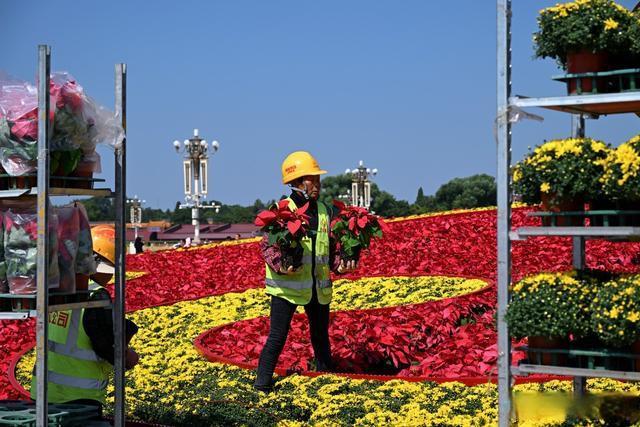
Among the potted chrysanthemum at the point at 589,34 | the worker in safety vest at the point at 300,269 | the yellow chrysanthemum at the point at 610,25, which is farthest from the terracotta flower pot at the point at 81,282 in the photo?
the yellow chrysanthemum at the point at 610,25

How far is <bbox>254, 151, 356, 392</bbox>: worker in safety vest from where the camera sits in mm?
8539

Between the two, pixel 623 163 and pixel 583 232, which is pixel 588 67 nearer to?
pixel 623 163

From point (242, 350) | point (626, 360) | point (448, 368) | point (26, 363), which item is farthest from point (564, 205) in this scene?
point (26, 363)

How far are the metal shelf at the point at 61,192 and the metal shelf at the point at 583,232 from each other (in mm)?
2492

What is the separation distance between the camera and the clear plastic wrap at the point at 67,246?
6219 mm

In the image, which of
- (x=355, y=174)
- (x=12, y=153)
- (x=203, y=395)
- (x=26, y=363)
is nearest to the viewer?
(x=12, y=153)

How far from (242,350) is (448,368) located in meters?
2.29

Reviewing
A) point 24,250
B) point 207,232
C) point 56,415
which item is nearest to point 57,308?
point 24,250

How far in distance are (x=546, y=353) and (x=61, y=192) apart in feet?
9.29

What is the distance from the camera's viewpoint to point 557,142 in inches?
216

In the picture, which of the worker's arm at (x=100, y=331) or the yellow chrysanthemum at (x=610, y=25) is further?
the worker's arm at (x=100, y=331)

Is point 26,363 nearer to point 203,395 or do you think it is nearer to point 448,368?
point 203,395

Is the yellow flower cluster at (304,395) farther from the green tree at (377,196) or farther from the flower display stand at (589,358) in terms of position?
the green tree at (377,196)

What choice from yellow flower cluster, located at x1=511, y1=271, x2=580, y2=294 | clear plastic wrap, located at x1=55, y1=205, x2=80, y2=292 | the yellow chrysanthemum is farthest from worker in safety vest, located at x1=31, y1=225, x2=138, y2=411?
the yellow chrysanthemum
